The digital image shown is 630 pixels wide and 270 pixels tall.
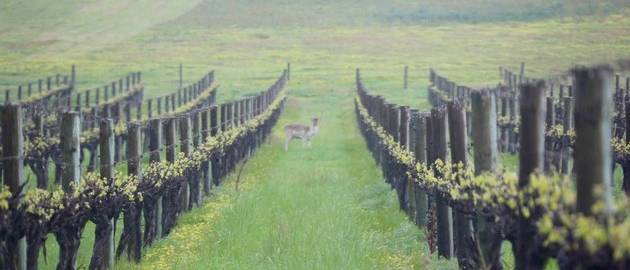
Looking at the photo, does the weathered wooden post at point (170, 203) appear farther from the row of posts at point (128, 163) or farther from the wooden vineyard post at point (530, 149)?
the wooden vineyard post at point (530, 149)

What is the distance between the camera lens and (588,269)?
693 cm

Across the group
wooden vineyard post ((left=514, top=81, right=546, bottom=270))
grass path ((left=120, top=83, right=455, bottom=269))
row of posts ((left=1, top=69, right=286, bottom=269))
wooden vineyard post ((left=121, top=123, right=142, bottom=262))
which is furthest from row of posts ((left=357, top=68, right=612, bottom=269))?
wooden vineyard post ((left=121, top=123, right=142, bottom=262))

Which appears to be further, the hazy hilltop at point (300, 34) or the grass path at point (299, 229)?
the hazy hilltop at point (300, 34)

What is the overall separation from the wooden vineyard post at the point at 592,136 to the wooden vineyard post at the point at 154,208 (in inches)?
381

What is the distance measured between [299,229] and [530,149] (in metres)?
7.52

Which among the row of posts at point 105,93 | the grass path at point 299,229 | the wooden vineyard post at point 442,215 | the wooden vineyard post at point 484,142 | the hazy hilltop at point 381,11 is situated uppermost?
the hazy hilltop at point 381,11

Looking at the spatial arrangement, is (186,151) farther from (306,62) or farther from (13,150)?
(306,62)

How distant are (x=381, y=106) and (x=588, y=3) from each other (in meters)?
94.4

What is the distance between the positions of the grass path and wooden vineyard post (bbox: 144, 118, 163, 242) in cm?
32

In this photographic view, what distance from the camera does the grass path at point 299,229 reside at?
44.8 ft

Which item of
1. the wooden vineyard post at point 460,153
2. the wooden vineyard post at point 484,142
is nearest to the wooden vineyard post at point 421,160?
the wooden vineyard post at point 460,153

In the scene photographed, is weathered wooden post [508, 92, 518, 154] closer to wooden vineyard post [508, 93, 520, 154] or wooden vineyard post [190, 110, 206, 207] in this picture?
wooden vineyard post [508, 93, 520, 154]

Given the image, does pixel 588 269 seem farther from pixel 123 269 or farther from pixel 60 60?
pixel 60 60

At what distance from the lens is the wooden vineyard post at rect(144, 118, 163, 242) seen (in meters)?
15.8
